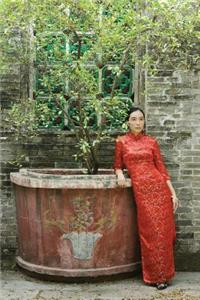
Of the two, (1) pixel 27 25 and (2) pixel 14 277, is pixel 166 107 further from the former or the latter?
(2) pixel 14 277

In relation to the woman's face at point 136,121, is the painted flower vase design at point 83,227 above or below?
below

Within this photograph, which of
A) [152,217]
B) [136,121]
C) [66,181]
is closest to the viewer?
[66,181]

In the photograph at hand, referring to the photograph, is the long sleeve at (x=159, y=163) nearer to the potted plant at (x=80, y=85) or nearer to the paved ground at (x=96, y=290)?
the potted plant at (x=80, y=85)

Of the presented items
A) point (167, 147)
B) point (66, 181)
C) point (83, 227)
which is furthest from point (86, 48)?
A: point (83, 227)

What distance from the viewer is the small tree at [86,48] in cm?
546

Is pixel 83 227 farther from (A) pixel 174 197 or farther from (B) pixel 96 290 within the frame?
(A) pixel 174 197

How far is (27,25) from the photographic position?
18.7 ft

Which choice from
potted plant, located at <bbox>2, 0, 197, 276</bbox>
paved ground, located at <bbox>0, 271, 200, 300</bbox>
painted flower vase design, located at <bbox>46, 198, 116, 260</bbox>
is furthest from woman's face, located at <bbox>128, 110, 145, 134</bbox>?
paved ground, located at <bbox>0, 271, 200, 300</bbox>

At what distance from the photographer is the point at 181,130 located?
6.19 metres

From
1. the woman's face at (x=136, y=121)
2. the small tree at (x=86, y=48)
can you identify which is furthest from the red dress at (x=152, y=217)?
the small tree at (x=86, y=48)

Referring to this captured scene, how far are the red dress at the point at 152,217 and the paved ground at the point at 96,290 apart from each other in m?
0.17

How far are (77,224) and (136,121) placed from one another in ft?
3.82

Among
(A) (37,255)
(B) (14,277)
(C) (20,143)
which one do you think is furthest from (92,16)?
(B) (14,277)

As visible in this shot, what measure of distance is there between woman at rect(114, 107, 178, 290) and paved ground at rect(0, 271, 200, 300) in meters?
0.15
